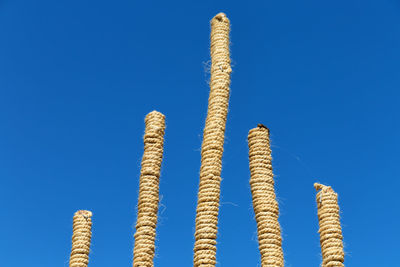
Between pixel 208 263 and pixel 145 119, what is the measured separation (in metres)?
1.51

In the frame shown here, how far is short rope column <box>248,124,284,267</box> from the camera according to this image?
424 cm

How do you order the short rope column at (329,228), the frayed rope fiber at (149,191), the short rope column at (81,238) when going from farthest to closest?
1. the short rope column at (81,238)
2. the frayed rope fiber at (149,191)
3. the short rope column at (329,228)

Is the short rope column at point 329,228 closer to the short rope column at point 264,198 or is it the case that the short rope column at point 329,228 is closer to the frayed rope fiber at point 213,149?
the short rope column at point 264,198

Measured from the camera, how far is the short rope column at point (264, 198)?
4.24 m

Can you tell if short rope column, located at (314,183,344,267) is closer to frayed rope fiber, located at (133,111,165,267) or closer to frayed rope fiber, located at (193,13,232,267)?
frayed rope fiber, located at (193,13,232,267)

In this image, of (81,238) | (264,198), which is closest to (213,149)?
(264,198)

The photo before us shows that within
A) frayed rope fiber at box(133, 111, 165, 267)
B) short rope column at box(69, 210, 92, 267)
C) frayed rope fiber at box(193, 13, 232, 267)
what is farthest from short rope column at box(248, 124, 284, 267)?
short rope column at box(69, 210, 92, 267)

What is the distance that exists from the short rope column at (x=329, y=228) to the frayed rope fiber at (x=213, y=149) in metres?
0.81

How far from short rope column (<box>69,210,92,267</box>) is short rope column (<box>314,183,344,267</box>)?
1.86 metres

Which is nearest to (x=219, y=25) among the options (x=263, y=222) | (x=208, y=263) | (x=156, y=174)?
(x=156, y=174)

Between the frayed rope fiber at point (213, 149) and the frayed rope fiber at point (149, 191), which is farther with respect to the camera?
the frayed rope fiber at point (149, 191)

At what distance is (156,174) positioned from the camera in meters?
4.64

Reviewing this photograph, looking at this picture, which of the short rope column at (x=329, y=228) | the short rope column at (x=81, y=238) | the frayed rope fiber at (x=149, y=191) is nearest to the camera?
the short rope column at (x=329, y=228)

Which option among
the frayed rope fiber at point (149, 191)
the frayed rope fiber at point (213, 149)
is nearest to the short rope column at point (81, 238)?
the frayed rope fiber at point (149, 191)
